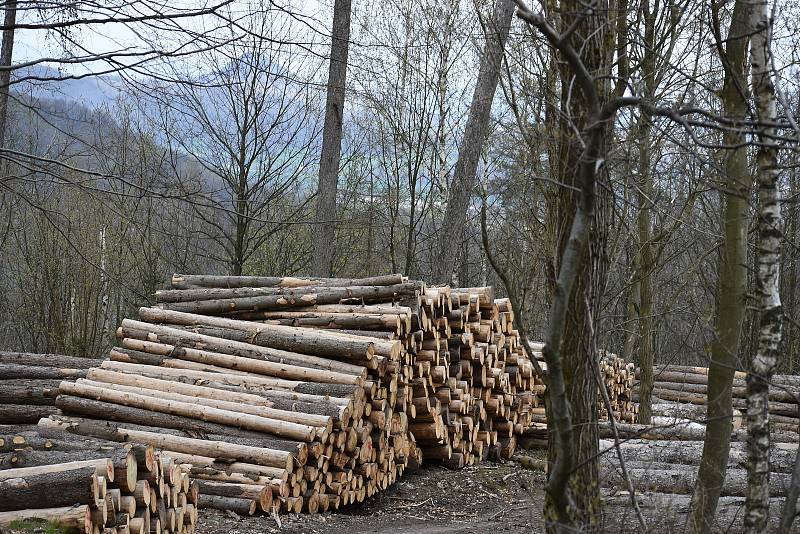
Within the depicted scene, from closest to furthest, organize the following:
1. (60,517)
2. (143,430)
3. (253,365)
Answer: (60,517) → (143,430) → (253,365)

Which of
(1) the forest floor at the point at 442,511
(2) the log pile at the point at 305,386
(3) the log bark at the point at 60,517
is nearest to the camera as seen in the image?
(3) the log bark at the point at 60,517

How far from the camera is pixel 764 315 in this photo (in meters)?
5.06

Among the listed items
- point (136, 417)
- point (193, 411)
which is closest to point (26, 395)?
point (136, 417)

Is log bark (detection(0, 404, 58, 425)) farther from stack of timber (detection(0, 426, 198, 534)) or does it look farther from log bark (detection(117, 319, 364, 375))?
stack of timber (detection(0, 426, 198, 534))

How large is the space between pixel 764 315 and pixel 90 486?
4244mm

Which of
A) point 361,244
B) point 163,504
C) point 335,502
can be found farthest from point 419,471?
point 361,244

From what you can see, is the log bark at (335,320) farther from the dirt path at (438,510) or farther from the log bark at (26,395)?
the log bark at (26,395)

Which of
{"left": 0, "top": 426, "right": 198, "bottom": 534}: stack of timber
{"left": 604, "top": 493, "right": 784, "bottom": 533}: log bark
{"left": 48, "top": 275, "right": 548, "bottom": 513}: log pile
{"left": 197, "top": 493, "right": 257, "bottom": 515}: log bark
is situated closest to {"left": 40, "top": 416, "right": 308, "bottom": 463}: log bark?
{"left": 48, "top": 275, "right": 548, "bottom": 513}: log pile

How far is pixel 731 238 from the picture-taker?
573 cm

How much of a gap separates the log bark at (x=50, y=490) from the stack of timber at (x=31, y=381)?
4.06 m

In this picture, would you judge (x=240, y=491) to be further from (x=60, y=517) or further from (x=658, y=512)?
(x=658, y=512)

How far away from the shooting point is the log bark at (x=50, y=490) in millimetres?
4973

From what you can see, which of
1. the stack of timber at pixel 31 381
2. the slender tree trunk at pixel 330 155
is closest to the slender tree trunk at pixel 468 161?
the slender tree trunk at pixel 330 155

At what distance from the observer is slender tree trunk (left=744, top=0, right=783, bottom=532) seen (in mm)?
4988
